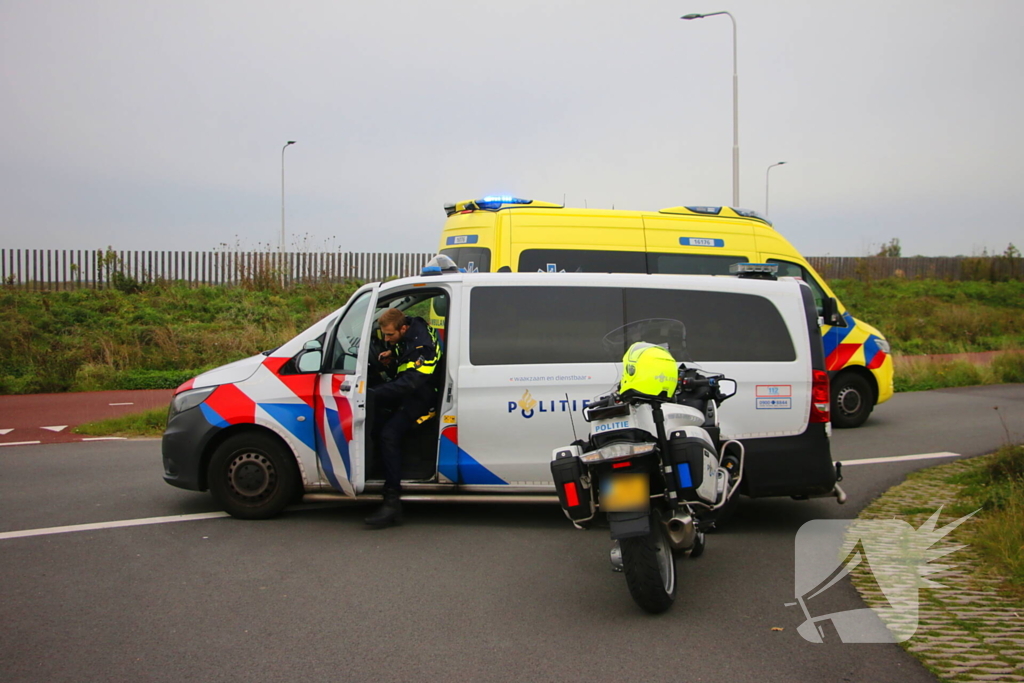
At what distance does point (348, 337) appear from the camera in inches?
278

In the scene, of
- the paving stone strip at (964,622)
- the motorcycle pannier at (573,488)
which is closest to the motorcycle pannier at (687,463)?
the motorcycle pannier at (573,488)

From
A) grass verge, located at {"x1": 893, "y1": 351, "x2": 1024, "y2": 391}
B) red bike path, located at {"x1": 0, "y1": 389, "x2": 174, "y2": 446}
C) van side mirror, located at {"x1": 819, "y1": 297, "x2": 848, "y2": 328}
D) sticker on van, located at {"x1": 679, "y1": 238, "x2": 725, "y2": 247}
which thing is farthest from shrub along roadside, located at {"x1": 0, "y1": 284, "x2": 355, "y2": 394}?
grass verge, located at {"x1": 893, "y1": 351, "x2": 1024, "y2": 391}

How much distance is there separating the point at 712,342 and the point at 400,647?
3.54 meters

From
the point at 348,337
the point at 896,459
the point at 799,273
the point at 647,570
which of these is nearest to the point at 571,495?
the point at 647,570

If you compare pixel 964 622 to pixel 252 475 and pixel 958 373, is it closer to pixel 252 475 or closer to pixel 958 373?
pixel 252 475

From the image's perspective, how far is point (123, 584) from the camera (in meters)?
5.38

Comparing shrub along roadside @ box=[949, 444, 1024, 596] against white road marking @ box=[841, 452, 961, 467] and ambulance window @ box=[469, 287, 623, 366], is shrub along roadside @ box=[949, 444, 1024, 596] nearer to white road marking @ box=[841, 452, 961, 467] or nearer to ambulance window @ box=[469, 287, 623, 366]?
white road marking @ box=[841, 452, 961, 467]

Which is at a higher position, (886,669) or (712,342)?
(712,342)

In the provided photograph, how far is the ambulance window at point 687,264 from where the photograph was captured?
11289 millimetres

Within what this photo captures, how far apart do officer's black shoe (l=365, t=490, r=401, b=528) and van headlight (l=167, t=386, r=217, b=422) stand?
1.61 meters

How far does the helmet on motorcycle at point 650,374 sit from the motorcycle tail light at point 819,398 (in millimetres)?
2234

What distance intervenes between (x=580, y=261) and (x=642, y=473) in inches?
253

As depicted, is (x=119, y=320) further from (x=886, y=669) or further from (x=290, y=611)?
(x=886, y=669)

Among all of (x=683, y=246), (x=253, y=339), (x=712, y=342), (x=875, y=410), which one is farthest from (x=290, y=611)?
(x=253, y=339)
